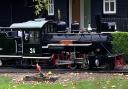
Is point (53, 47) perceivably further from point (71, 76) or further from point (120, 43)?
point (120, 43)

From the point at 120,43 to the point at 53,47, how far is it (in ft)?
10.6

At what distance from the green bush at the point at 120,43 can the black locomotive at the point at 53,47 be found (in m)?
0.79

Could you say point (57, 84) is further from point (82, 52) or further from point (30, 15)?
point (30, 15)

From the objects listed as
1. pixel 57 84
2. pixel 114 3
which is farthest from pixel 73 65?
pixel 114 3

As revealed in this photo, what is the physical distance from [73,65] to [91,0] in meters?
8.91

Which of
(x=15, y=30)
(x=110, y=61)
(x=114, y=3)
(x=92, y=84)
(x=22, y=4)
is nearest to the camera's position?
(x=92, y=84)

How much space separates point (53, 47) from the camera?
2342cm

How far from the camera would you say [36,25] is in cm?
2380

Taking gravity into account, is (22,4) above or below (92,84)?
above

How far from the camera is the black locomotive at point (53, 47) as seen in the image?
75.4ft

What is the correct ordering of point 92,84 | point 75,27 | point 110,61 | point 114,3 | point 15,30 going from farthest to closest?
point 114,3, point 75,27, point 15,30, point 110,61, point 92,84

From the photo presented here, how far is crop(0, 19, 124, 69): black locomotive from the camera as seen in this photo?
75.4 ft

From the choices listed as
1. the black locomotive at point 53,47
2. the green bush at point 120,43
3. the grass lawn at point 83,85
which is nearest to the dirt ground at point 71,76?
the grass lawn at point 83,85

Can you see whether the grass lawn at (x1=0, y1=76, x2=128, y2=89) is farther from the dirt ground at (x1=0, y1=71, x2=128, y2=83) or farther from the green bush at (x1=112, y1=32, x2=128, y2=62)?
the green bush at (x1=112, y1=32, x2=128, y2=62)
